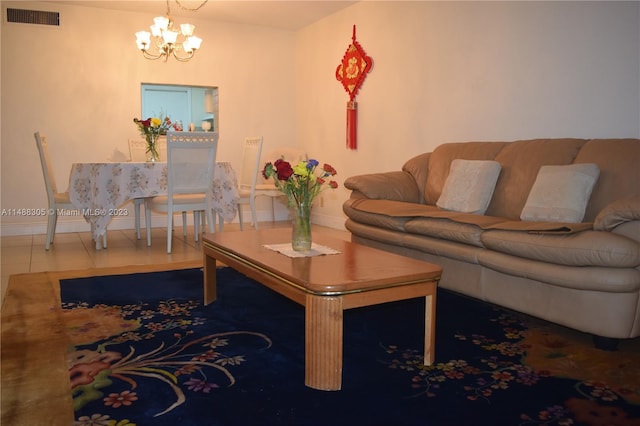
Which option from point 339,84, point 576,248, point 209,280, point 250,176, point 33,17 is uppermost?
point 33,17

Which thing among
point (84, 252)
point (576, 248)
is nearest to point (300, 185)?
point (576, 248)

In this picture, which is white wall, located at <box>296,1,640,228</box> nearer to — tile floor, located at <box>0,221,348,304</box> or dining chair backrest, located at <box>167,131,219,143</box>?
tile floor, located at <box>0,221,348,304</box>

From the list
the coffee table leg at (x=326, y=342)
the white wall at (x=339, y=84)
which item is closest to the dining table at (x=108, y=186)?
the white wall at (x=339, y=84)

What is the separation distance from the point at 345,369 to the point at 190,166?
305 cm

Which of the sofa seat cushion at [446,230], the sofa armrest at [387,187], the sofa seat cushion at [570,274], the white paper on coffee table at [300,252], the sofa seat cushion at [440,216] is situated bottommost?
the sofa seat cushion at [570,274]

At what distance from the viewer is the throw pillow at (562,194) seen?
114 inches

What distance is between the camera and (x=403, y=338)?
2461mm

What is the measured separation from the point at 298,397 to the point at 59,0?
5580 millimetres

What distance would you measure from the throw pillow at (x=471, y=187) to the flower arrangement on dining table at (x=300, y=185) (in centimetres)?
135

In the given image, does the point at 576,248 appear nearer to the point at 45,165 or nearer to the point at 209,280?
the point at 209,280

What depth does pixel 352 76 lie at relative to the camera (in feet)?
19.5

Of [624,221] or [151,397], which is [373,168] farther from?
[151,397]

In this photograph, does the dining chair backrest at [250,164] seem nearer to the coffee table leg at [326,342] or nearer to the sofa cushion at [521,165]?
the sofa cushion at [521,165]

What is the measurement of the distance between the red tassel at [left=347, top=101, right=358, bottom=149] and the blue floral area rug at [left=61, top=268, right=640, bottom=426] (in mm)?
3214
